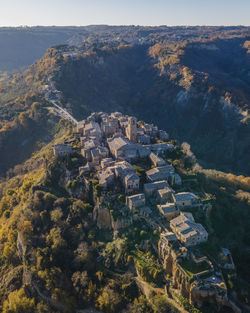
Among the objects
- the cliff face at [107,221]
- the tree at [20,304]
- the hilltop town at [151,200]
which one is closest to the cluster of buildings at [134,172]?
the hilltop town at [151,200]

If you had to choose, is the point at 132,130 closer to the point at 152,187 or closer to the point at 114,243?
the point at 152,187

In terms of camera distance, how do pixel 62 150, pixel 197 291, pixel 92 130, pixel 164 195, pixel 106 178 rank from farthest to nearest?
pixel 92 130 → pixel 62 150 → pixel 106 178 → pixel 164 195 → pixel 197 291

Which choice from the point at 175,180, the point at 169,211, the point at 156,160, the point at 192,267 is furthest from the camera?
the point at 156,160

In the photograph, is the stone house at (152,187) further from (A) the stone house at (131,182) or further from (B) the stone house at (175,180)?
(B) the stone house at (175,180)

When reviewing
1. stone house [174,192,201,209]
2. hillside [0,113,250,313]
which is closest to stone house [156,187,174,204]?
hillside [0,113,250,313]

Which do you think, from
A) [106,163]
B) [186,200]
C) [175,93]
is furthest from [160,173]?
[175,93]

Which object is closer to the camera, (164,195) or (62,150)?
(164,195)

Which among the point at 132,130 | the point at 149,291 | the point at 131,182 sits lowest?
the point at 149,291

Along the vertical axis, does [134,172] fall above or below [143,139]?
above

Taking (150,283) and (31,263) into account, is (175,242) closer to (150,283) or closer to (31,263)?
(150,283)
